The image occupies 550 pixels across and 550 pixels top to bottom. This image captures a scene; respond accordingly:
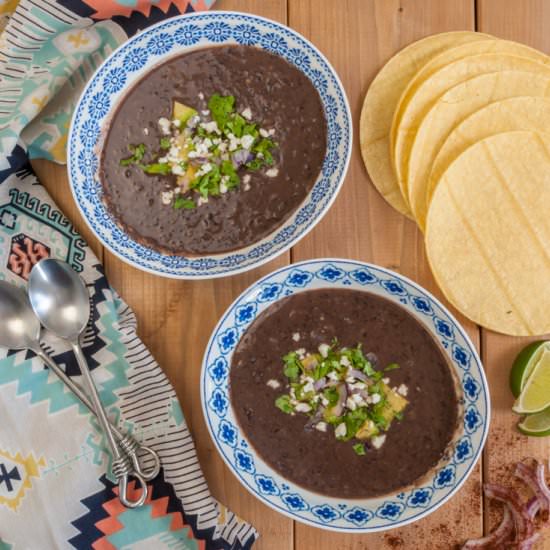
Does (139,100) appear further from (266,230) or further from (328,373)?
(328,373)

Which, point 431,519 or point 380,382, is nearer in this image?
point 380,382

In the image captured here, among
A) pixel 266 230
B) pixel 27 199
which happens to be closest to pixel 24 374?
pixel 27 199

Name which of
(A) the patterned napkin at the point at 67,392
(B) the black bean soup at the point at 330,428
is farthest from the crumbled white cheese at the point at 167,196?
(B) the black bean soup at the point at 330,428

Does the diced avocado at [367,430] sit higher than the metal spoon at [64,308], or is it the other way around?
the metal spoon at [64,308]

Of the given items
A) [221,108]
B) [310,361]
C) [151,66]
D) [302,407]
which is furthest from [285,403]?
[151,66]

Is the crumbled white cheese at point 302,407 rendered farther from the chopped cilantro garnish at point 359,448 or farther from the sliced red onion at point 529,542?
the sliced red onion at point 529,542
